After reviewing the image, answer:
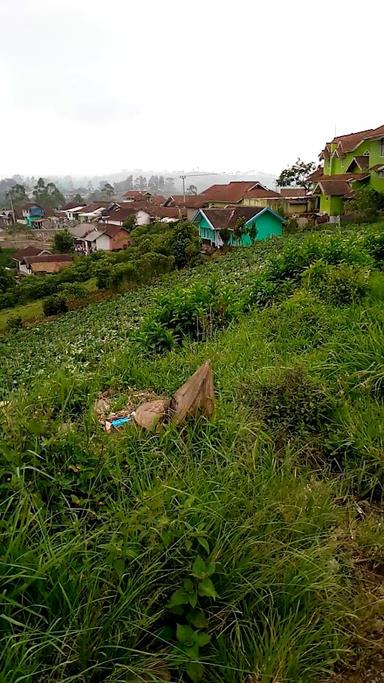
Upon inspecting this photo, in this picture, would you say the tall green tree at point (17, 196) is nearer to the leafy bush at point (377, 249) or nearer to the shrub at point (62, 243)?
the shrub at point (62, 243)

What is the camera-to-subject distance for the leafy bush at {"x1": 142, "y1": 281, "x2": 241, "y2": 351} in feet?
14.5

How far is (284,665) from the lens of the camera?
1.17m

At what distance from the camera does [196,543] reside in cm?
138

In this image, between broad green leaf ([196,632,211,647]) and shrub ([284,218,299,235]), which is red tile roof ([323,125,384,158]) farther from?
broad green leaf ([196,632,211,647])

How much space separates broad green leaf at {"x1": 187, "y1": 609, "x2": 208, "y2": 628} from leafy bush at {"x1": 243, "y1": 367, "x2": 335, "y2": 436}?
3.95 feet

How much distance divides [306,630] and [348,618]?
6.9 inches

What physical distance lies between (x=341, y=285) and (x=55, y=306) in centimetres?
1713

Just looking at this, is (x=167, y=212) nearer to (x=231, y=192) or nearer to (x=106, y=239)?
(x=106, y=239)

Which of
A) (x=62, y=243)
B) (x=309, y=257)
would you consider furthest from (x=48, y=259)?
(x=309, y=257)

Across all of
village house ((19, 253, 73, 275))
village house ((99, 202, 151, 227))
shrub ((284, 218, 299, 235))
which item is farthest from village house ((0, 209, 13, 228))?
shrub ((284, 218, 299, 235))

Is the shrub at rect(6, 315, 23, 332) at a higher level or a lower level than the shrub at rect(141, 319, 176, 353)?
lower

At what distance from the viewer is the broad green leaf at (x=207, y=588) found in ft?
4.00

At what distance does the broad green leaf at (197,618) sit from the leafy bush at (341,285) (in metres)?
3.54

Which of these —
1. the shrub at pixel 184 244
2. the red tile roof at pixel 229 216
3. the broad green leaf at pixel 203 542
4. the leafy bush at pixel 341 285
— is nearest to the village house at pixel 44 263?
the red tile roof at pixel 229 216
